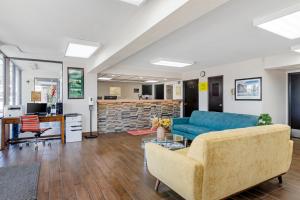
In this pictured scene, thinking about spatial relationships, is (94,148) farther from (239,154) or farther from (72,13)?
(239,154)

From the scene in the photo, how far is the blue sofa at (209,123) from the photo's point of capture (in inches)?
148

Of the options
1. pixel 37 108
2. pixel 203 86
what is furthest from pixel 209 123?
pixel 37 108

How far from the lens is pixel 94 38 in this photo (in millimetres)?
3307

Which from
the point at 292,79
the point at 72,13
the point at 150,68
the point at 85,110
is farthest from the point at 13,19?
the point at 292,79

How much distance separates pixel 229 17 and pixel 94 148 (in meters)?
3.87

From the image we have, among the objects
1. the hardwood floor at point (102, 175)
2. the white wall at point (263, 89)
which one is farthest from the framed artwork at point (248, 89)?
the hardwood floor at point (102, 175)

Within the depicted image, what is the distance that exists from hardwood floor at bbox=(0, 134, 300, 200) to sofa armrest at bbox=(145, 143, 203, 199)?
332mm

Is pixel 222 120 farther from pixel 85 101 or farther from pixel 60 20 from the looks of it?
pixel 85 101

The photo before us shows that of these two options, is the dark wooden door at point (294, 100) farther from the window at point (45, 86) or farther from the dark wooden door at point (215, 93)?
the window at point (45, 86)

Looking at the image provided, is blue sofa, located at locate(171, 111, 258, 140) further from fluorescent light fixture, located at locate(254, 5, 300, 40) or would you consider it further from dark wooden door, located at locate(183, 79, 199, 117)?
dark wooden door, located at locate(183, 79, 199, 117)

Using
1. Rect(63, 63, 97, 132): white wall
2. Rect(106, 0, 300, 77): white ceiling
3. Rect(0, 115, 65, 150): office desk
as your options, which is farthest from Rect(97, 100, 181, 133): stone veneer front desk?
Rect(106, 0, 300, 77): white ceiling

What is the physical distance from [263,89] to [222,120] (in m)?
1.82

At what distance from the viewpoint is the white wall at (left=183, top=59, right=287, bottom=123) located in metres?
5.02

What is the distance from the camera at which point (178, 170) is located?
1.88 meters
